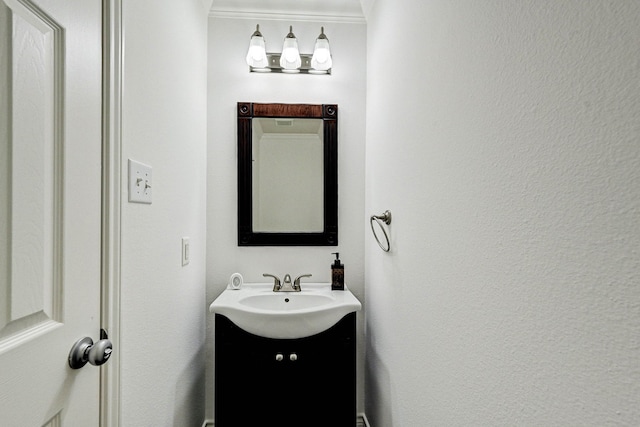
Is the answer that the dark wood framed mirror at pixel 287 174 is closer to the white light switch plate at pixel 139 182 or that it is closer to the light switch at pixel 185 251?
the light switch at pixel 185 251

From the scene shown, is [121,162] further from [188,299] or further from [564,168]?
[564,168]

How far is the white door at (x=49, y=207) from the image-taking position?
0.50 meters

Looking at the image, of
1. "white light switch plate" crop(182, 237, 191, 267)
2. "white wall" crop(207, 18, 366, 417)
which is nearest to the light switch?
"white light switch plate" crop(182, 237, 191, 267)

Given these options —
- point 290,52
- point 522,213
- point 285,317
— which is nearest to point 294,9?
point 290,52

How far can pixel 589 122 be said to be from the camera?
0.41m

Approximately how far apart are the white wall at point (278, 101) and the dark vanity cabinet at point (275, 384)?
0.40 m

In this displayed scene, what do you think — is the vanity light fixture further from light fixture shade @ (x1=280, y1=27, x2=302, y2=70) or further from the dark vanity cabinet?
the dark vanity cabinet

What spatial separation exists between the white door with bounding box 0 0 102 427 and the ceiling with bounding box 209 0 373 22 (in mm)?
1133

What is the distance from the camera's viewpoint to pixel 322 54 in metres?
1.65

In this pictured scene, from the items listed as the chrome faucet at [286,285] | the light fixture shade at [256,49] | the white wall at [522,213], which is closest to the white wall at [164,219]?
the light fixture shade at [256,49]

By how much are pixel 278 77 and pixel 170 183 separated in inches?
35.4

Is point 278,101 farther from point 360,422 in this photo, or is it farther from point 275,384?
point 360,422

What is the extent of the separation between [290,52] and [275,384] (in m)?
1.57

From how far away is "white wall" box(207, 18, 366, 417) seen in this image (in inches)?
67.0
